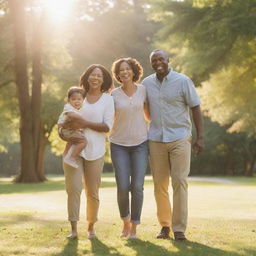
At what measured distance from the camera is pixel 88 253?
19.5 ft

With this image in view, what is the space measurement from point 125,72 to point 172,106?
0.69 meters

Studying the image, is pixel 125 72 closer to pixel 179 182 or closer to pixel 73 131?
pixel 73 131

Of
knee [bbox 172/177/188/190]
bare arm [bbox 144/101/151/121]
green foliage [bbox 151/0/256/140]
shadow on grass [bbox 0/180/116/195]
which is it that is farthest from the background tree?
knee [bbox 172/177/188/190]

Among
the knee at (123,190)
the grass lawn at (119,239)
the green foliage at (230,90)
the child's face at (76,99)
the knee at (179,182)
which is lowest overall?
the grass lawn at (119,239)

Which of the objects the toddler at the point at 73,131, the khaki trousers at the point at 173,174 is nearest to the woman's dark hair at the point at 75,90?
the toddler at the point at 73,131

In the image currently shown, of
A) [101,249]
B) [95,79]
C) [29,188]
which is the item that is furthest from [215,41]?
[101,249]

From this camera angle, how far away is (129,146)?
691 centimetres

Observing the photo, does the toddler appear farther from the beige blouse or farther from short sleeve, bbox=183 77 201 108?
short sleeve, bbox=183 77 201 108

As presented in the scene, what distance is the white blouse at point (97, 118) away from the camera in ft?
22.5

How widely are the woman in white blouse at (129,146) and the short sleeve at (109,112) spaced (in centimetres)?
13

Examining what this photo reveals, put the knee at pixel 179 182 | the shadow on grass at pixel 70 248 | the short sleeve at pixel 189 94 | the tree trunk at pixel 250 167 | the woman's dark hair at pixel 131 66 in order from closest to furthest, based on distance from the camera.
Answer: the shadow on grass at pixel 70 248, the knee at pixel 179 182, the short sleeve at pixel 189 94, the woman's dark hair at pixel 131 66, the tree trunk at pixel 250 167

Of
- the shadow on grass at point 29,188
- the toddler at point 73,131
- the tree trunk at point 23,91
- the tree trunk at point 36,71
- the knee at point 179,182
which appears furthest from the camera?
the tree trunk at point 36,71

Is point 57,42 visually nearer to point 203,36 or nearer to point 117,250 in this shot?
point 203,36

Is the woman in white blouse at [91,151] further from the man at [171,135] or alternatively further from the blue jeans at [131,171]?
the man at [171,135]
